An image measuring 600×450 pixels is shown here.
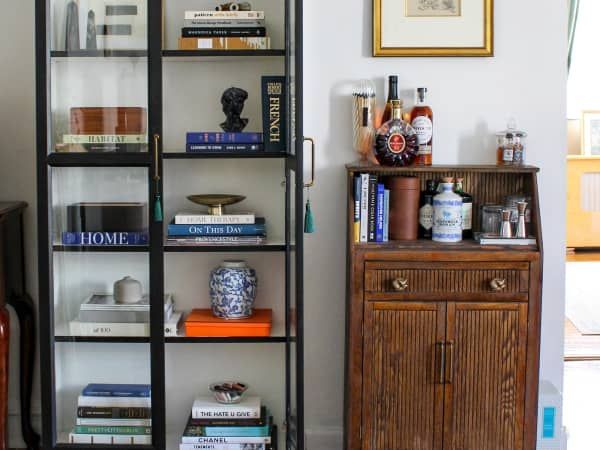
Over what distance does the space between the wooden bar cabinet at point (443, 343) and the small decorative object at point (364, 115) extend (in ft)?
0.59

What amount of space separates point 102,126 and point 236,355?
37.0 inches

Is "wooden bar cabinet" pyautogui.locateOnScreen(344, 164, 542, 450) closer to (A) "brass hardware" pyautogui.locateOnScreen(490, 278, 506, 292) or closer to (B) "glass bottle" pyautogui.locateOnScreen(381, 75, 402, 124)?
(A) "brass hardware" pyautogui.locateOnScreen(490, 278, 506, 292)

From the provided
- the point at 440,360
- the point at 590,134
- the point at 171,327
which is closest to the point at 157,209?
the point at 171,327

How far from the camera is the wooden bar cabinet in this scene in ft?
8.63

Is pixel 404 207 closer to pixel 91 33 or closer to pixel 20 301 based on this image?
pixel 91 33

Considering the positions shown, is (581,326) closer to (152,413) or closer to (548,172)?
(548,172)

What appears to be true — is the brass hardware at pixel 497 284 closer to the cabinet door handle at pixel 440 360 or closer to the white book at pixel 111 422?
the cabinet door handle at pixel 440 360

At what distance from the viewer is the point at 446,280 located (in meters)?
2.63

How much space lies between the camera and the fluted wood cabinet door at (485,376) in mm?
2645

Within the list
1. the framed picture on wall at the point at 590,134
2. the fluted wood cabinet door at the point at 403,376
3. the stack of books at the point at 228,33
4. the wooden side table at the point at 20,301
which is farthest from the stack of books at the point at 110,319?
the framed picture on wall at the point at 590,134

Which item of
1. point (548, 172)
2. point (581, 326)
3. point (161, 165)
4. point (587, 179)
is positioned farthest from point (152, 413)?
point (587, 179)

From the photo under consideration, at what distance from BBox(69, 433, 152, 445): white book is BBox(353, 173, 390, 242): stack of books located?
95cm

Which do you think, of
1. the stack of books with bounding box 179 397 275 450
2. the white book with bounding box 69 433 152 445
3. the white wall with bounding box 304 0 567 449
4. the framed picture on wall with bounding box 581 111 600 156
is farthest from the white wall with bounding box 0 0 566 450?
the framed picture on wall with bounding box 581 111 600 156

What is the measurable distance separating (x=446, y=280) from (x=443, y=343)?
200 mm
